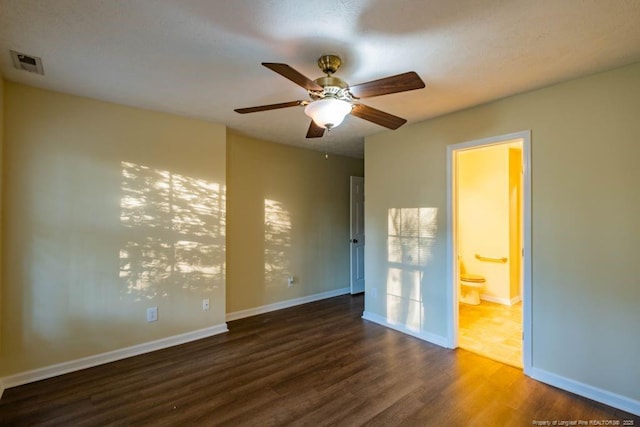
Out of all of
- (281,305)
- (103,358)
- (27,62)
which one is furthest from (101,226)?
(281,305)

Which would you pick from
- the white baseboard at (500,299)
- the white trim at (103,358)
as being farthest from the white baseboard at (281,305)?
the white baseboard at (500,299)

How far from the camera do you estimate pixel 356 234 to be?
516cm

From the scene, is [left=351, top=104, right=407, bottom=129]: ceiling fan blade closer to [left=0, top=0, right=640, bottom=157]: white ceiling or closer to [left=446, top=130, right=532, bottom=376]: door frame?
[left=0, top=0, right=640, bottom=157]: white ceiling

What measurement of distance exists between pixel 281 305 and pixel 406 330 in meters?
1.83

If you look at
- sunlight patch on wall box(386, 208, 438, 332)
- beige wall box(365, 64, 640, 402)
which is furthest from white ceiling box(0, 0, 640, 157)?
sunlight patch on wall box(386, 208, 438, 332)

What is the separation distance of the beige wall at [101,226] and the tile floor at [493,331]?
2.91 m

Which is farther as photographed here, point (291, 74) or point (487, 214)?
point (487, 214)

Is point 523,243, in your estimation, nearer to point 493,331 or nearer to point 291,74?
point 493,331

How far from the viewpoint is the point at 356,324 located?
3.75 metres

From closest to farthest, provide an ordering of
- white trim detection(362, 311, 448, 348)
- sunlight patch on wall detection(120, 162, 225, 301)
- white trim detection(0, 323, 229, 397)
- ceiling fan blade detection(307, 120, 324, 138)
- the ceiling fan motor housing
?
the ceiling fan motor housing
ceiling fan blade detection(307, 120, 324, 138)
white trim detection(0, 323, 229, 397)
sunlight patch on wall detection(120, 162, 225, 301)
white trim detection(362, 311, 448, 348)

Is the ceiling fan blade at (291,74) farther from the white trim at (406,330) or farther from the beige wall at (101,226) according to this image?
the white trim at (406,330)

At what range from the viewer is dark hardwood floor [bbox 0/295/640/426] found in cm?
202

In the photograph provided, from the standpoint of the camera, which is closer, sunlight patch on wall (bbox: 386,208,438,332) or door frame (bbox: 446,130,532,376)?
door frame (bbox: 446,130,532,376)

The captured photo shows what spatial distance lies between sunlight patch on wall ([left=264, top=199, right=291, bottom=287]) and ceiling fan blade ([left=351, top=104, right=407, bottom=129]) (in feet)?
8.17
